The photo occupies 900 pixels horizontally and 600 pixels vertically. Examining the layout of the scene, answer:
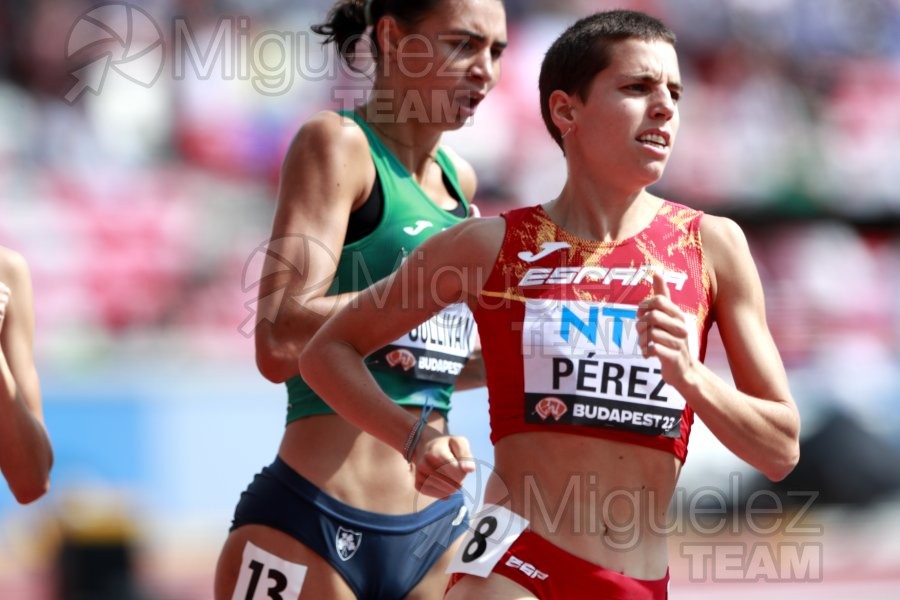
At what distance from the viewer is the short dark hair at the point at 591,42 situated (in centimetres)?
302

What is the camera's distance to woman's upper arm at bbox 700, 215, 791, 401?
9.57 ft

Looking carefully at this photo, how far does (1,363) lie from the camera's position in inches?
126

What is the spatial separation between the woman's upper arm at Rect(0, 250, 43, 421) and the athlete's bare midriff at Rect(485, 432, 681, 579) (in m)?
1.27

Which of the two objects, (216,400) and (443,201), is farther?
(216,400)

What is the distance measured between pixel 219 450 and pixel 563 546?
598 cm

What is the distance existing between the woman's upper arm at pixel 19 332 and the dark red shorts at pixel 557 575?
4.36 ft

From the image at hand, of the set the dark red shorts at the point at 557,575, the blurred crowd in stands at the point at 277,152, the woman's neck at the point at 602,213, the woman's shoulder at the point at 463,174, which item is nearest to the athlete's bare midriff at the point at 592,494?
the dark red shorts at the point at 557,575

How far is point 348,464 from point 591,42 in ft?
4.25

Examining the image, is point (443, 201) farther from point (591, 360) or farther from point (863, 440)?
point (863, 440)

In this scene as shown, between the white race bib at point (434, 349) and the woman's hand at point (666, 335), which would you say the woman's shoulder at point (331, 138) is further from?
the woman's hand at point (666, 335)

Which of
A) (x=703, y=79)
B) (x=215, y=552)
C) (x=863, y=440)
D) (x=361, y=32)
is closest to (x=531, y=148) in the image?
(x=703, y=79)

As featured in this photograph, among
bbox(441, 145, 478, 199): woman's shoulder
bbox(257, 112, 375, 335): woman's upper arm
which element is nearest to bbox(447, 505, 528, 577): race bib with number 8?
bbox(257, 112, 375, 335): woman's upper arm

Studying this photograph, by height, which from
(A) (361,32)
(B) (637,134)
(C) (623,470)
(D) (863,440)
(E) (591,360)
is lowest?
(C) (623,470)

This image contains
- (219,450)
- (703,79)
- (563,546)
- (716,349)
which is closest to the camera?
(563,546)
